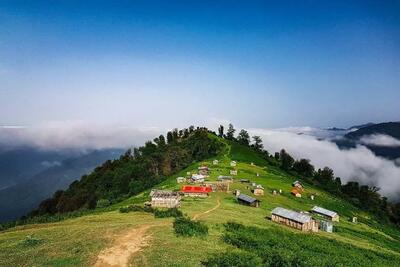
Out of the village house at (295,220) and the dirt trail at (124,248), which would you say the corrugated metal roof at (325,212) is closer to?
the village house at (295,220)

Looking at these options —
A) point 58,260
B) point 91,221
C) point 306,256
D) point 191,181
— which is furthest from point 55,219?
point 191,181

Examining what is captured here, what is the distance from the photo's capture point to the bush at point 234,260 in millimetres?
53875

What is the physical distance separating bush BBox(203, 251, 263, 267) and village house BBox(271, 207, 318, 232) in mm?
31755

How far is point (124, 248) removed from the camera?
2323 inches

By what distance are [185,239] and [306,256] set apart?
1931cm

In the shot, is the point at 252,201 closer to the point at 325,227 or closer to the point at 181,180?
the point at 325,227

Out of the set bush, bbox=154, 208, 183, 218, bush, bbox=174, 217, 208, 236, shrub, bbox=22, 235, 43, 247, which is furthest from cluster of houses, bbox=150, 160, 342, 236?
shrub, bbox=22, 235, 43, 247

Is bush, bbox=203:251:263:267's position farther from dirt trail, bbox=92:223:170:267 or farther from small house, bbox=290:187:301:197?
small house, bbox=290:187:301:197

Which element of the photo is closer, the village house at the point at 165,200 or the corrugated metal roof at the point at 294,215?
the corrugated metal roof at the point at 294,215

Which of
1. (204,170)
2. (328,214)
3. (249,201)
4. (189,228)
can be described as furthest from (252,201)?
(204,170)

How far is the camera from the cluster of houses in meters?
90.3

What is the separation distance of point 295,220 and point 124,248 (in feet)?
144

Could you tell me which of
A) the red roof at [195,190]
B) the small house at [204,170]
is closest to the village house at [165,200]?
the red roof at [195,190]

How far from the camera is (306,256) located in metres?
65.4
